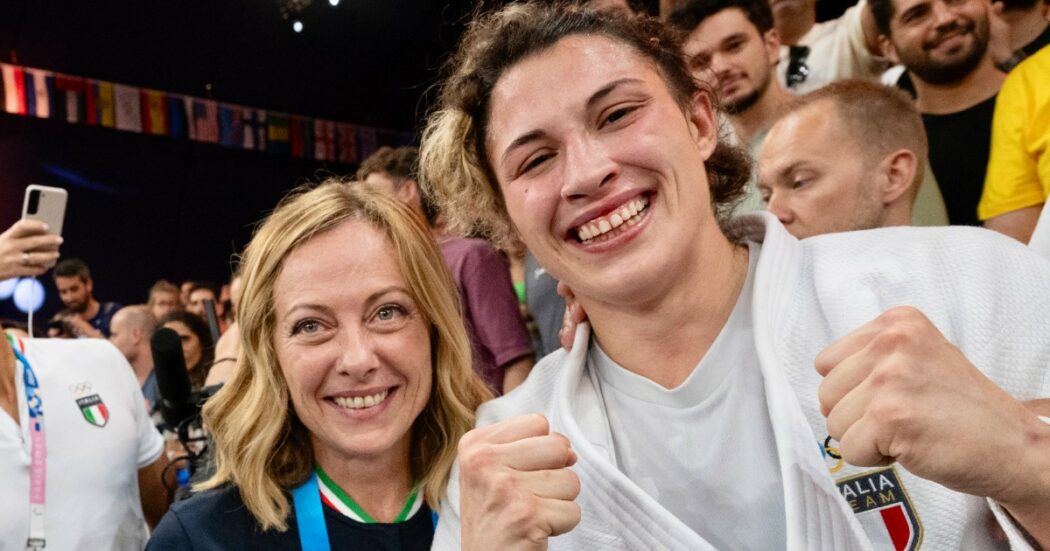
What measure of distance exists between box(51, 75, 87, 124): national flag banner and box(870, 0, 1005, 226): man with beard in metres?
6.81

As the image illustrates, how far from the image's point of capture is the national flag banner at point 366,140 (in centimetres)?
959

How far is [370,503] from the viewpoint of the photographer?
1649 mm

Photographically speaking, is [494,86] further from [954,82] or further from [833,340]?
[954,82]

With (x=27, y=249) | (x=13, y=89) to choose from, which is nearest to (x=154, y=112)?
(x=13, y=89)

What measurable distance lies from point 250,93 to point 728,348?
Result: 8092 millimetres

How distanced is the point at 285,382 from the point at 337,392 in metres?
0.17

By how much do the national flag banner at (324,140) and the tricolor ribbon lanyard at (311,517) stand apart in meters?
7.94

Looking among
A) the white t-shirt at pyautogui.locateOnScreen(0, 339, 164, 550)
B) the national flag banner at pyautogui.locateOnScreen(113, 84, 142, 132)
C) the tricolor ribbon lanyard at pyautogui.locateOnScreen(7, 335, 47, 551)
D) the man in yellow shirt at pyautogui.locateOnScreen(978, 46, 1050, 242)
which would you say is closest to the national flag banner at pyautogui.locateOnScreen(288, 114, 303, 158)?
the national flag banner at pyautogui.locateOnScreen(113, 84, 142, 132)

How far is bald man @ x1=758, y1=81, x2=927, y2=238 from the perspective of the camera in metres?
2.12

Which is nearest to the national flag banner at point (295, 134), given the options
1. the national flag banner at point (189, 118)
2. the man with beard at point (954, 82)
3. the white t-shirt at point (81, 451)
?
the national flag banner at point (189, 118)

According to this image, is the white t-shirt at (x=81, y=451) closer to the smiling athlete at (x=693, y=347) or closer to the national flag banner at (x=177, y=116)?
the smiling athlete at (x=693, y=347)

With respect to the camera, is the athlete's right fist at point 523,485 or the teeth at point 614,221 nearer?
the athlete's right fist at point 523,485

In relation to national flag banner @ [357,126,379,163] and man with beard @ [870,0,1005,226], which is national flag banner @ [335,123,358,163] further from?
man with beard @ [870,0,1005,226]

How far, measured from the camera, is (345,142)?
9.49 meters
